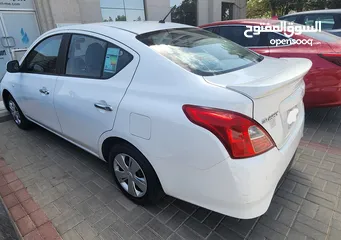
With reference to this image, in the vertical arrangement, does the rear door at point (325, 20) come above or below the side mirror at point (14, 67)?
above

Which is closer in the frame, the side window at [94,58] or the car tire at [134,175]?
the car tire at [134,175]

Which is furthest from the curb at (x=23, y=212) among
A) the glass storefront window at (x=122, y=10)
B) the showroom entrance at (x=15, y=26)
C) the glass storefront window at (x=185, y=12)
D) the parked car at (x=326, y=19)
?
the glass storefront window at (x=185, y=12)

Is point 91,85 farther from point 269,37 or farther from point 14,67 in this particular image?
point 269,37

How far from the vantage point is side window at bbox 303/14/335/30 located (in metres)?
6.18

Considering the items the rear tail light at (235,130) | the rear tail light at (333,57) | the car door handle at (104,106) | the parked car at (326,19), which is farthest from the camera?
the parked car at (326,19)

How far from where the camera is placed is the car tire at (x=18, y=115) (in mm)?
3926

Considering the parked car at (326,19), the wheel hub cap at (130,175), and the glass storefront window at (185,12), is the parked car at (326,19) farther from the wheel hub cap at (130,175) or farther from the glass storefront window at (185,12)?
the wheel hub cap at (130,175)

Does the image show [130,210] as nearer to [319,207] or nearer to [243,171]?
[243,171]

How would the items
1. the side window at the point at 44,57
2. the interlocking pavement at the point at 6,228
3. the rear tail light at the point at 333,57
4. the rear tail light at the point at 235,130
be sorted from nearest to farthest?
the rear tail light at the point at 235,130 → the interlocking pavement at the point at 6,228 → the side window at the point at 44,57 → the rear tail light at the point at 333,57

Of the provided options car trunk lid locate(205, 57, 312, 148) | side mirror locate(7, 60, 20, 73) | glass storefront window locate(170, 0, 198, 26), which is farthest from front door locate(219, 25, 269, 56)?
glass storefront window locate(170, 0, 198, 26)

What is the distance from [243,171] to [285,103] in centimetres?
67

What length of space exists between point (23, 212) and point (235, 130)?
2129 millimetres

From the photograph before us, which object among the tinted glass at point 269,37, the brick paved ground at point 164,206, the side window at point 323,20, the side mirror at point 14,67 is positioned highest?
the side window at point 323,20

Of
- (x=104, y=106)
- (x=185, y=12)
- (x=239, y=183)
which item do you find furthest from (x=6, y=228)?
(x=185, y=12)
